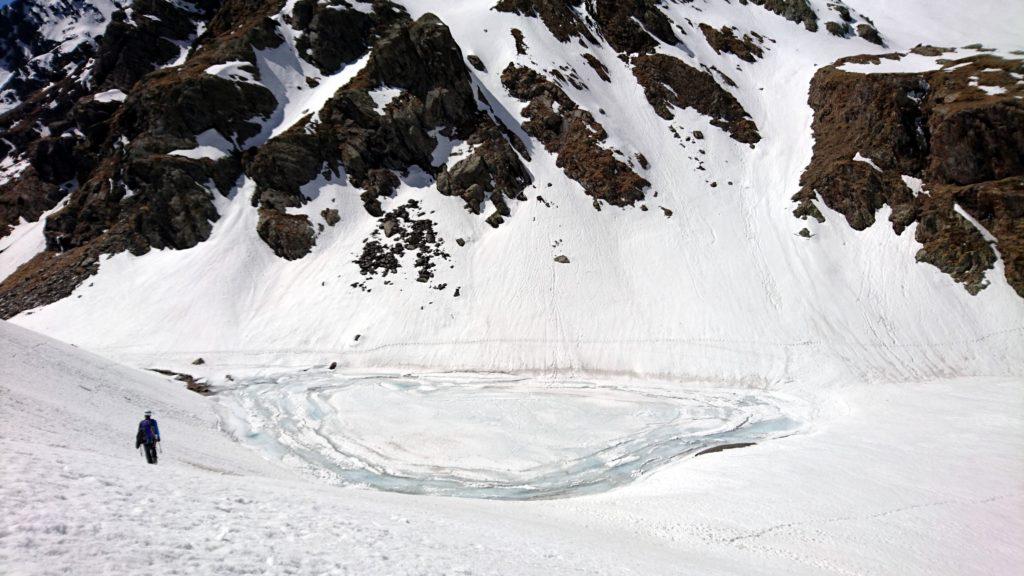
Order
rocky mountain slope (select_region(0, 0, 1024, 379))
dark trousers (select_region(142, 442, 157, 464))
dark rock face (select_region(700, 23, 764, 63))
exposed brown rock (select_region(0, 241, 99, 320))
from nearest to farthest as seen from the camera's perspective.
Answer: dark trousers (select_region(142, 442, 157, 464))
rocky mountain slope (select_region(0, 0, 1024, 379))
exposed brown rock (select_region(0, 241, 99, 320))
dark rock face (select_region(700, 23, 764, 63))

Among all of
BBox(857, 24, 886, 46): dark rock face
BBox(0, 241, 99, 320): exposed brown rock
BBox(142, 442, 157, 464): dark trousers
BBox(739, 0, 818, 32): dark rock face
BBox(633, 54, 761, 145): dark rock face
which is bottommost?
BBox(142, 442, 157, 464): dark trousers

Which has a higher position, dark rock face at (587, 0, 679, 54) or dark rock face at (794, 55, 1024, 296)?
dark rock face at (587, 0, 679, 54)

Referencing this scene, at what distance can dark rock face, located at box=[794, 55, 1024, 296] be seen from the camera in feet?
137

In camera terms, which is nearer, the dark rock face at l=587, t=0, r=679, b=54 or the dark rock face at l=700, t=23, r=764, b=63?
the dark rock face at l=587, t=0, r=679, b=54

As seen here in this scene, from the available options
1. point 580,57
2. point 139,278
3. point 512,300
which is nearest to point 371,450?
point 512,300

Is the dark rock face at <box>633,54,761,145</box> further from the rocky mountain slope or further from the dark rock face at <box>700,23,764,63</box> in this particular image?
the dark rock face at <box>700,23,764,63</box>

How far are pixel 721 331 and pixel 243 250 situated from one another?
43517mm

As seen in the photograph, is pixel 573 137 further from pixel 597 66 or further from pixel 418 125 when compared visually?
pixel 418 125

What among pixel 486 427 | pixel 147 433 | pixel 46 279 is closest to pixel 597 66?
pixel 486 427

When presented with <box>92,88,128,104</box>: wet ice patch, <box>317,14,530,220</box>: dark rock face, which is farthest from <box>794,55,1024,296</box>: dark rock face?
<box>92,88,128,104</box>: wet ice patch

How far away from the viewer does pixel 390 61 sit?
191 feet

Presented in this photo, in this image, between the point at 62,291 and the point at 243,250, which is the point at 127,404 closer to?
the point at 243,250

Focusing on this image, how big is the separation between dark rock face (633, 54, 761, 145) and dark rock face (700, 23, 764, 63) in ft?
40.1

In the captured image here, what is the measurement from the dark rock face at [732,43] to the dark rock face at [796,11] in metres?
11.2
